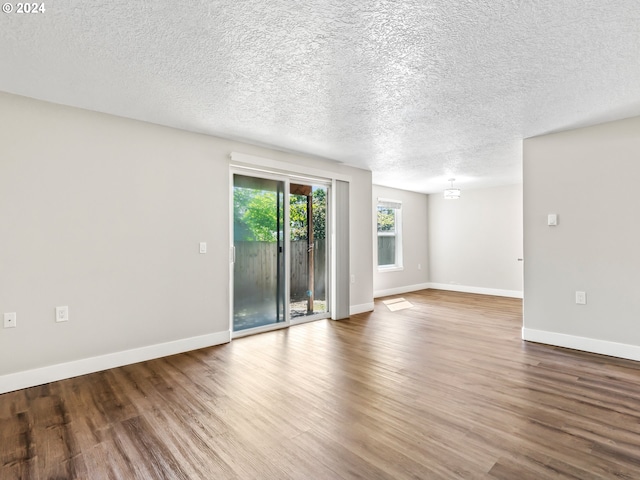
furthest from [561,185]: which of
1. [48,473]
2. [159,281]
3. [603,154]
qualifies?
[48,473]

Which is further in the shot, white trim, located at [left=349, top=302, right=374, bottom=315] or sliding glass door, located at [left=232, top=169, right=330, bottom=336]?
white trim, located at [left=349, top=302, right=374, bottom=315]

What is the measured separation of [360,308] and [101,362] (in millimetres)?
3572

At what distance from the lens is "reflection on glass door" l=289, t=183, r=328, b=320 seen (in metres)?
4.61

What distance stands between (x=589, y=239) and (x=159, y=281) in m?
4.55

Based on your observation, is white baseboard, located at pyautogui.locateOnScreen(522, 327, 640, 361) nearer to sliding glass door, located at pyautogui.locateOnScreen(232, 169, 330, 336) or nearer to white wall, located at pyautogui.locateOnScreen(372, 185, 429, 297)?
sliding glass door, located at pyautogui.locateOnScreen(232, 169, 330, 336)

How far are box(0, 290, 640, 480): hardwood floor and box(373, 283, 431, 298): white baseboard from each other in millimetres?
3261

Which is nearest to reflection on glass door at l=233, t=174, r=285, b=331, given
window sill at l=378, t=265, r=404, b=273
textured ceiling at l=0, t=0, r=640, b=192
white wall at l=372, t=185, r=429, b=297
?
textured ceiling at l=0, t=0, r=640, b=192

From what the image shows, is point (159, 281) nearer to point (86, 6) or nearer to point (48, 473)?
point (48, 473)

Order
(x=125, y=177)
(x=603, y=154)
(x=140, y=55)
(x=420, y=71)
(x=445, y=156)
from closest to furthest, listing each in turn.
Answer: (x=140, y=55), (x=420, y=71), (x=125, y=177), (x=603, y=154), (x=445, y=156)

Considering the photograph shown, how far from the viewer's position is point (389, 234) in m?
7.25

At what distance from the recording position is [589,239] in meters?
3.42

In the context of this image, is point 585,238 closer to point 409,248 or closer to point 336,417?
point 336,417

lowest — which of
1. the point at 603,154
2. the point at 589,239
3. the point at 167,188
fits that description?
the point at 589,239

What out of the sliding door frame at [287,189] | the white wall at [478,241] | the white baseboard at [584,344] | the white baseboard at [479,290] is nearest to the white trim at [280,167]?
the sliding door frame at [287,189]
